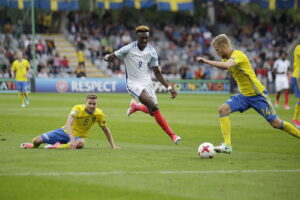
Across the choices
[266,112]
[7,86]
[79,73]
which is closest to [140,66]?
[266,112]

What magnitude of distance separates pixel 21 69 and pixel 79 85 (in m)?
12.6

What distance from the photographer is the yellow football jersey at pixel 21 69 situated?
2925 centimetres

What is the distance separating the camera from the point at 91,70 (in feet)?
156

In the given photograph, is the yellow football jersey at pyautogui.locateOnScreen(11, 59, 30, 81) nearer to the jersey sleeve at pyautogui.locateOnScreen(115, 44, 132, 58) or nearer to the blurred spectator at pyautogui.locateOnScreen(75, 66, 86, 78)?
the blurred spectator at pyautogui.locateOnScreen(75, 66, 86, 78)

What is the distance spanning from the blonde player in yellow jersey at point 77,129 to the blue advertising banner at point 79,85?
95.6 feet

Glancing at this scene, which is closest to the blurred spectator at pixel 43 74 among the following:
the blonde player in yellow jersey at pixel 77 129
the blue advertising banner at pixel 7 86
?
the blue advertising banner at pixel 7 86

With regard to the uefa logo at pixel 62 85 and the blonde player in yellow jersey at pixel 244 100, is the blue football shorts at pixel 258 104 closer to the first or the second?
the blonde player in yellow jersey at pixel 244 100

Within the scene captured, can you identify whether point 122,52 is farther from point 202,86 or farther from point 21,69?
point 202,86

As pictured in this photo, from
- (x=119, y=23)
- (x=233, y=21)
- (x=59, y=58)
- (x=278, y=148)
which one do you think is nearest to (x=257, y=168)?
(x=278, y=148)

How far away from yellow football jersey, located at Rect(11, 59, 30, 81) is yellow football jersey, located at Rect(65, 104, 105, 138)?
17.3m

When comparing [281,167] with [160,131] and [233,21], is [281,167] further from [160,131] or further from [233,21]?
[233,21]

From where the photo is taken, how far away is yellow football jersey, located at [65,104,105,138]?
12273mm

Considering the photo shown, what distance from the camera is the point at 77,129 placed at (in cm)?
1251

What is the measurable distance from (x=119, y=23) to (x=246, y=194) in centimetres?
4448
